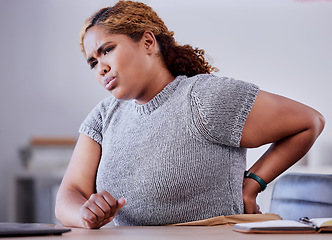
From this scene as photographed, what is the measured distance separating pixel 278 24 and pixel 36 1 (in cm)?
158

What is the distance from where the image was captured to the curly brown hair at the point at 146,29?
1.32m

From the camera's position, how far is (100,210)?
3.49 ft

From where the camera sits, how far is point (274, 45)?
327 cm

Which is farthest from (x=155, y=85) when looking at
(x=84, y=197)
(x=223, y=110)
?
(x=84, y=197)

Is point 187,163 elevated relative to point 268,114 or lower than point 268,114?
lower

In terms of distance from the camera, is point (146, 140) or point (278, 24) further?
point (278, 24)

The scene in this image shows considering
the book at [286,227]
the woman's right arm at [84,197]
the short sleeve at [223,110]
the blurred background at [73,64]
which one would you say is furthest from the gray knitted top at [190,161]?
the blurred background at [73,64]

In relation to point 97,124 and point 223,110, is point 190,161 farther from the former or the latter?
point 97,124

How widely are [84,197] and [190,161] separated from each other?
324mm

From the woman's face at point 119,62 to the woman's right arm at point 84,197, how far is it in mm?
204

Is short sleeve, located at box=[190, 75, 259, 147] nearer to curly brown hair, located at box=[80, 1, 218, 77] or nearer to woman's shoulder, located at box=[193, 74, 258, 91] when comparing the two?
woman's shoulder, located at box=[193, 74, 258, 91]

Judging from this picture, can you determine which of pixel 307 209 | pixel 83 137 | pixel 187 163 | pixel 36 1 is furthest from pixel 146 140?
pixel 36 1

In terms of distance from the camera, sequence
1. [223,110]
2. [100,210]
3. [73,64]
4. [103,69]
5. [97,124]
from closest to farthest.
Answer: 1. [100,210]
2. [223,110]
3. [103,69]
4. [97,124]
5. [73,64]

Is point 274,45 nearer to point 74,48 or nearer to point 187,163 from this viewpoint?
point 74,48
